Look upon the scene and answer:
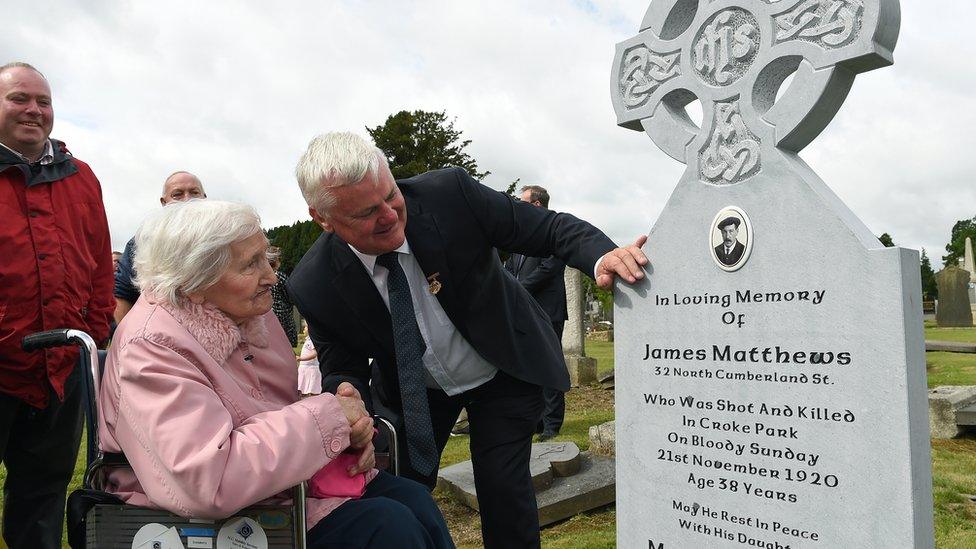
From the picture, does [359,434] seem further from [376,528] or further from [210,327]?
[210,327]

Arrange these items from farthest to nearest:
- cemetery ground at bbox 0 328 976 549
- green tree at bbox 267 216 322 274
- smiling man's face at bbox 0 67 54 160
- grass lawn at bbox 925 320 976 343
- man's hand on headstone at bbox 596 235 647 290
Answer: green tree at bbox 267 216 322 274, grass lawn at bbox 925 320 976 343, cemetery ground at bbox 0 328 976 549, smiling man's face at bbox 0 67 54 160, man's hand on headstone at bbox 596 235 647 290

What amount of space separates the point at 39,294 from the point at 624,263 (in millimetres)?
2566

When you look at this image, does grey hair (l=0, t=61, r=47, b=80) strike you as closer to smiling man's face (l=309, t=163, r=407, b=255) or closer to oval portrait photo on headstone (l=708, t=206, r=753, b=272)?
smiling man's face (l=309, t=163, r=407, b=255)

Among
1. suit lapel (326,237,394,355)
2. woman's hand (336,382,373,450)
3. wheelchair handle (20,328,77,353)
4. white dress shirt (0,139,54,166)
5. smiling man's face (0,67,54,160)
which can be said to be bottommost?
woman's hand (336,382,373,450)

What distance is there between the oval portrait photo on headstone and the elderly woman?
1272 mm

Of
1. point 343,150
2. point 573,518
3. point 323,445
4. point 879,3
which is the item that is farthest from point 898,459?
point 573,518

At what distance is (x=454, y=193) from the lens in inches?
113

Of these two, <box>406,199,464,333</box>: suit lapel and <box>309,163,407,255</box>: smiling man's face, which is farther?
<box>406,199,464,333</box>: suit lapel

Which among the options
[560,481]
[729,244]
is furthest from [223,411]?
[560,481]

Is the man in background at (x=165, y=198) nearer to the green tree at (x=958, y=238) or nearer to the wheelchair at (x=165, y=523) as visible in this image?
the wheelchair at (x=165, y=523)

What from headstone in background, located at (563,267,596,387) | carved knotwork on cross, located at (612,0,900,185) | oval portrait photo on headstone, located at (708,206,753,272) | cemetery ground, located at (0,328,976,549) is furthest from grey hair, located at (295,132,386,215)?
headstone in background, located at (563,267,596,387)

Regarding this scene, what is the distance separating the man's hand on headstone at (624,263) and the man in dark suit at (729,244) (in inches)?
11.5

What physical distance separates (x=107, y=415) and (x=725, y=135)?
213cm

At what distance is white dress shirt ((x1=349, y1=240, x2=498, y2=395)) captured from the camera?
282 centimetres
